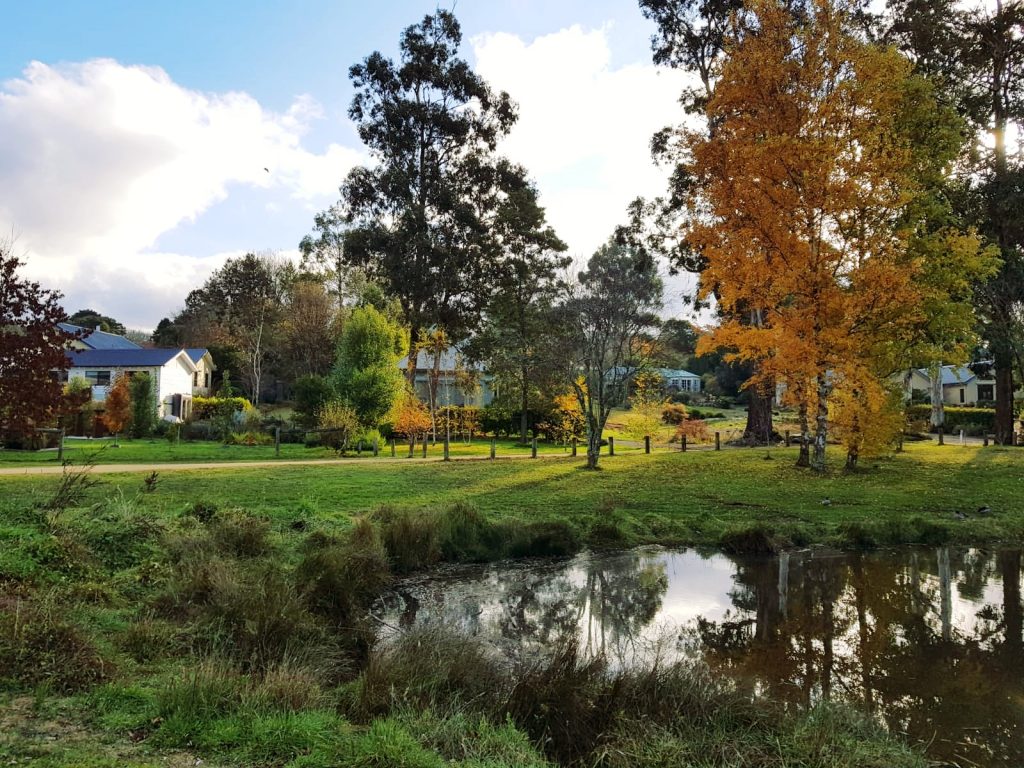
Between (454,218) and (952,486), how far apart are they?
78.8 ft

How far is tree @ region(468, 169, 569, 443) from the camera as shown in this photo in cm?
3212

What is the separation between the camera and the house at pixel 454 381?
3994 cm

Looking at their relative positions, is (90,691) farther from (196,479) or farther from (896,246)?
(896,246)

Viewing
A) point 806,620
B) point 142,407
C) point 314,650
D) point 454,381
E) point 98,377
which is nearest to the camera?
point 314,650

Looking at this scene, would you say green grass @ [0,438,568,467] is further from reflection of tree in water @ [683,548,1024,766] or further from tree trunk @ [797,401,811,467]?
reflection of tree in water @ [683,548,1024,766]

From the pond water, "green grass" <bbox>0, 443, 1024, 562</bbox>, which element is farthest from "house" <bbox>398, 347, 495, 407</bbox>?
the pond water

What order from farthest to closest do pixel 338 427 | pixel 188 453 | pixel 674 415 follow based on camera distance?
1. pixel 674 415
2. pixel 338 427
3. pixel 188 453

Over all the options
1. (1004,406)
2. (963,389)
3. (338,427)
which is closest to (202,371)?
(338,427)

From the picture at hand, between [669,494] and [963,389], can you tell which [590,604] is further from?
[963,389]

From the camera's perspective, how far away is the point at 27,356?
11625 mm

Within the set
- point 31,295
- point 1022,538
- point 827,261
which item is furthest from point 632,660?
point 827,261

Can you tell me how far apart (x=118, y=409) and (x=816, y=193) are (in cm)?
3340

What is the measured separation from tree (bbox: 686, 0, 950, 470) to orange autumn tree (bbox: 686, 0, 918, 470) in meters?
0.03

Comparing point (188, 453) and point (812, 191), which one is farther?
point (188, 453)
